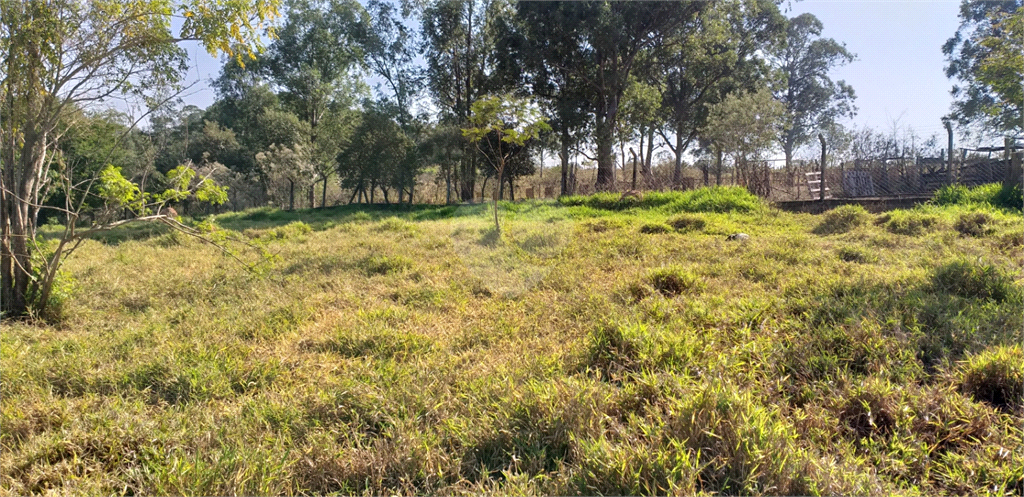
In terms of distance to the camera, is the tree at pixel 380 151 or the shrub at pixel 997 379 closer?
the shrub at pixel 997 379

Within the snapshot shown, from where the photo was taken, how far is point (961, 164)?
40.5ft

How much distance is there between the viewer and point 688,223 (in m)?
8.05

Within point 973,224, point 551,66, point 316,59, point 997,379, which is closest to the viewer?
point 997,379

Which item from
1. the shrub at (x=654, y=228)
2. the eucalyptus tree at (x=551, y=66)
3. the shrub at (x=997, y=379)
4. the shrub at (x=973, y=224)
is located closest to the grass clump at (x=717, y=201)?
the shrub at (x=654, y=228)

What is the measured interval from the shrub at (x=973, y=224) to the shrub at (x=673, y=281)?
4.33 metres

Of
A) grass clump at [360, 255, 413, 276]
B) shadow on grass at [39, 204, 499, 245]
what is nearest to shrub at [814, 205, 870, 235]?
grass clump at [360, 255, 413, 276]

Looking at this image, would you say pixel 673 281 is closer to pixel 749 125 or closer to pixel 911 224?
pixel 911 224

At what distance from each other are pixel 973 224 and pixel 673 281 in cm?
485

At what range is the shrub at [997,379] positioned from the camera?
81.5 inches

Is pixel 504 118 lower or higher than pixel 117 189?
higher

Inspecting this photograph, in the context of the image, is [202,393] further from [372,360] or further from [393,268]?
[393,268]

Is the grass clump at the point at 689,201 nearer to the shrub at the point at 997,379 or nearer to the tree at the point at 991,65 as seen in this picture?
the tree at the point at 991,65

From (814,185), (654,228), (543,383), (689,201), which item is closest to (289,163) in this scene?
(689,201)

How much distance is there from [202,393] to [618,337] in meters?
2.28
